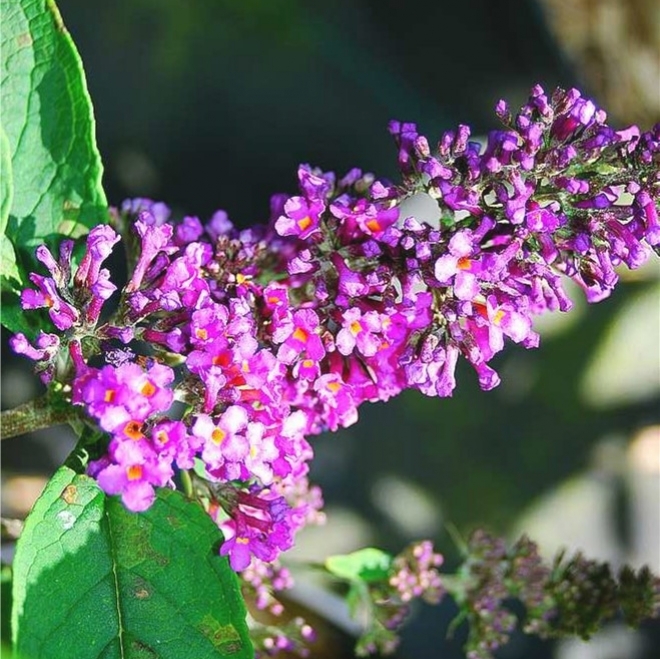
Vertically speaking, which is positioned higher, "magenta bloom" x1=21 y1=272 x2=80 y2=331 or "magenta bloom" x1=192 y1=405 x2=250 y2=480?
"magenta bloom" x1=21 y1=272 x2=80 y2=331

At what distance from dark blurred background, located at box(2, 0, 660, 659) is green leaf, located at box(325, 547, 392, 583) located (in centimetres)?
43

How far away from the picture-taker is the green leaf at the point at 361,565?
1.15 meters

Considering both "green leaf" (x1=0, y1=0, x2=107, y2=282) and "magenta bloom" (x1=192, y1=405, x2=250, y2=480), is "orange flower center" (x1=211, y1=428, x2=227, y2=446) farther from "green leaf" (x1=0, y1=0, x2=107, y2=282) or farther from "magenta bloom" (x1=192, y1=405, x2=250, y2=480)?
"green leaf" (x1=0, y1=0, x2=107, y2=282)

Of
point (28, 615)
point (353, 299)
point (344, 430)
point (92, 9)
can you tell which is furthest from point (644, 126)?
point (28, 615)

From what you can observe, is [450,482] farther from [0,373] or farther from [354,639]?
[0,373]

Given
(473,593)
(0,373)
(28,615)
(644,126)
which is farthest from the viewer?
(644,126)

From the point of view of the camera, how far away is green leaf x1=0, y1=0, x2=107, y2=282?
876mm

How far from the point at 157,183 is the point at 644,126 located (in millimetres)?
1130

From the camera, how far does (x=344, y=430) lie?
168 cm

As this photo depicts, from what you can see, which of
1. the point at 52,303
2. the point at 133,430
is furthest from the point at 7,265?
the point at 133,430

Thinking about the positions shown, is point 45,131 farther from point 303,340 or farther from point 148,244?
point 303,340

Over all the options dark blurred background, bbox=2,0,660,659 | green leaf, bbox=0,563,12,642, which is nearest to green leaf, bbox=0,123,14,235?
green leaf, bbox=0,563,12,642

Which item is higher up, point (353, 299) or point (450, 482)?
point (450, 482)

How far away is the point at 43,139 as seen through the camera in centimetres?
91
